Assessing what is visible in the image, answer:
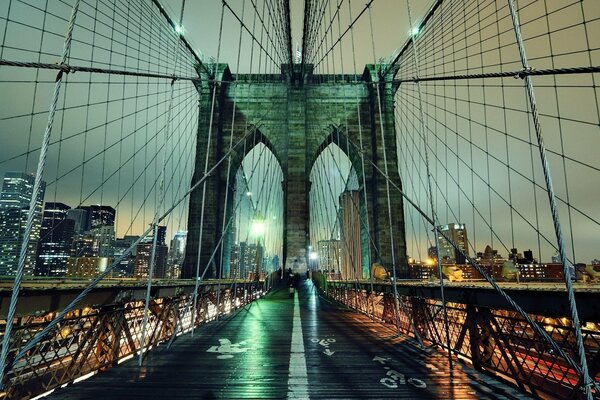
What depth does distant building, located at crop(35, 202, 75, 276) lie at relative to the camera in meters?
9.71

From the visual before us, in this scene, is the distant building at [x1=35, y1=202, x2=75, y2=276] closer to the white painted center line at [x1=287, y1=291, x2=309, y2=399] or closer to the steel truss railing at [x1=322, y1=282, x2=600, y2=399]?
the white painted center line at [x1=287, y1=291, x2=309, y2=399]

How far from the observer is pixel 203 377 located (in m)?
3.59

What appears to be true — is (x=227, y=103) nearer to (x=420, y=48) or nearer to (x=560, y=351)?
(x=420, y=48)

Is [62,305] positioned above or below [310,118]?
below

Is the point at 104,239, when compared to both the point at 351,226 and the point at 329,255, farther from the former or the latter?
the point at 351,226

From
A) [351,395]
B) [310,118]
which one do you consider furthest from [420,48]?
[351,395]

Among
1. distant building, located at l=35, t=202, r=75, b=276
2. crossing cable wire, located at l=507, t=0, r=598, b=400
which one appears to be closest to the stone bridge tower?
distant building, located at l=35, t=202, r=75, b=276

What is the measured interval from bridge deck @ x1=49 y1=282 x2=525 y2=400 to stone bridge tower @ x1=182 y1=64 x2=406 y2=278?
1471cm

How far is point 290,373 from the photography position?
12.3 feet

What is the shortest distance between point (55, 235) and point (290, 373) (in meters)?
24.1

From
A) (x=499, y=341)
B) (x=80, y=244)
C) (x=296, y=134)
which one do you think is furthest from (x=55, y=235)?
(x=499, y=341)

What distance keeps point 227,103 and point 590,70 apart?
Answer: 21909mm

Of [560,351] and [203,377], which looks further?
[203,377]

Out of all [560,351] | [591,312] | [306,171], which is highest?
[306,171]
